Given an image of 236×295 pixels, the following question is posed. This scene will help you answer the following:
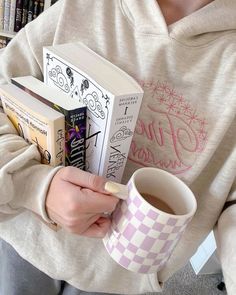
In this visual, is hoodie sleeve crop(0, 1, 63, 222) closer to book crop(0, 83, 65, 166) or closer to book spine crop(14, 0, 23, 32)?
book crop(0, 83, 65, 166)

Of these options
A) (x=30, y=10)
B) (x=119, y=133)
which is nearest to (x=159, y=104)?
(x=119, y=133)

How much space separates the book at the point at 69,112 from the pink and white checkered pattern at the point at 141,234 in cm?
12

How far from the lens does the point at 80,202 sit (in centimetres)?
41

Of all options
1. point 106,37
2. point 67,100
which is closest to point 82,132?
point 67,100

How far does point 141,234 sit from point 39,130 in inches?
8.3

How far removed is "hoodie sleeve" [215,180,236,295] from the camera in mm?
455

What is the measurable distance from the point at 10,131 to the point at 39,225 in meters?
0.19

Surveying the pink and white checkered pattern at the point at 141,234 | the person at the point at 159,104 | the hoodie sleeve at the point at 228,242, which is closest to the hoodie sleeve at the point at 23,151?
the person at the point at 159,104

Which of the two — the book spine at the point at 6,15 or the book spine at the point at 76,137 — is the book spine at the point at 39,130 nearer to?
the book spine at the point at 76,137

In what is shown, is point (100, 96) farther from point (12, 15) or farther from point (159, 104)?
point (12, 15)

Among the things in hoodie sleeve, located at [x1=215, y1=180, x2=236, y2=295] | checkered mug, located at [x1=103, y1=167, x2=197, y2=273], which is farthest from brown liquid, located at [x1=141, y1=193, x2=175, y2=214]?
hoodie sleeve, located at [x1=215, y1=180, x2=236, y2=295]

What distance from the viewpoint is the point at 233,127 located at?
1.67 ft

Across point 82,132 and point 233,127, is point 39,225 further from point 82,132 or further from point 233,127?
point 233,127

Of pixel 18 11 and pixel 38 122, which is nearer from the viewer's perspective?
pixel 38 122
